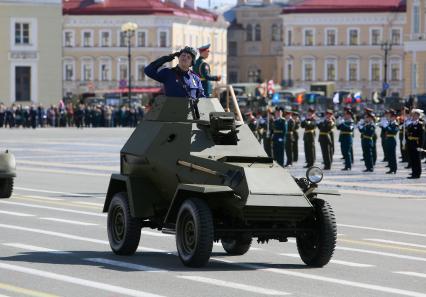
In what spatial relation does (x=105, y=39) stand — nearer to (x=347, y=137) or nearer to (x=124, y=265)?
(x=347, y=137)

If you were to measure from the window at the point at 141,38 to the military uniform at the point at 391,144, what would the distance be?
11958 centimetres

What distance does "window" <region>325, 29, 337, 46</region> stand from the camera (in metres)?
170

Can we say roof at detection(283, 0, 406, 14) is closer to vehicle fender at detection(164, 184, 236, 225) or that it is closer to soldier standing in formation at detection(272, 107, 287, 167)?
soldier standing in formation at detection(272, 107, 287, 167)

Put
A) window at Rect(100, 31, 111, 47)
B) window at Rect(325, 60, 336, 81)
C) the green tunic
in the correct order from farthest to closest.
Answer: window at Rect(325, 60, 336, 81), window at Rect(100, 31, 111, 47), the green tunic

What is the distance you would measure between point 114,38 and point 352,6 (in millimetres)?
25021

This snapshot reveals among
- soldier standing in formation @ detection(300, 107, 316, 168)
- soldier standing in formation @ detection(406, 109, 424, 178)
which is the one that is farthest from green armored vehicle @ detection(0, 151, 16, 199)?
soldier standing in formation @ detection(300, 107, 316, 168)

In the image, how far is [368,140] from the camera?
139 feet

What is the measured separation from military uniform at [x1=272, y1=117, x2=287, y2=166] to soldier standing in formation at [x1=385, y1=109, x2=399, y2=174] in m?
3.46

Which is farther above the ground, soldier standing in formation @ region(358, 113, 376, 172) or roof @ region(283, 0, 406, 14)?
roof @ region(283, 0, 406, 14)

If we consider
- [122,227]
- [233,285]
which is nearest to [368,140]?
[122,227]

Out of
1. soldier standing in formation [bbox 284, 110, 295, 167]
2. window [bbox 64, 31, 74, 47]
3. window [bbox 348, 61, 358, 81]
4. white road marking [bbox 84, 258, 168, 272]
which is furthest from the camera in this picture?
A: window [bbox 348, 61, 358, 81]

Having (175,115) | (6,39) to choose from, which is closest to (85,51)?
(6,39)

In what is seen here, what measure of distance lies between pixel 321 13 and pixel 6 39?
5576cm

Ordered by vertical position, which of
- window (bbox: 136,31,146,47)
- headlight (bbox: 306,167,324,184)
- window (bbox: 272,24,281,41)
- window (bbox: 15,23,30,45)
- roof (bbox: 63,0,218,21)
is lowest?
headlight (bbox: 306,167,324,184)
